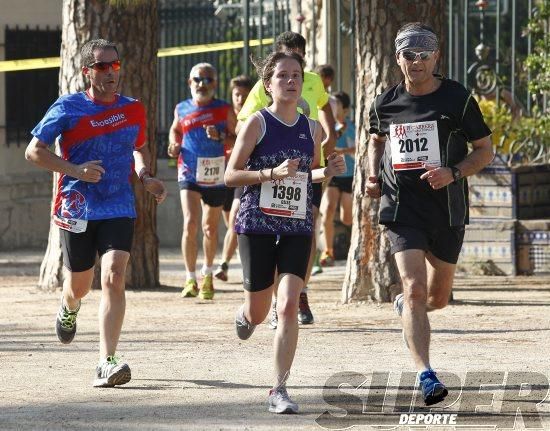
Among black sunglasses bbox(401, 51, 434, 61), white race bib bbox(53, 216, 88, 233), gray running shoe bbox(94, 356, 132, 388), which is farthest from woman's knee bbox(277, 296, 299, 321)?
white race bib bbox(53, 216, 88, 233)

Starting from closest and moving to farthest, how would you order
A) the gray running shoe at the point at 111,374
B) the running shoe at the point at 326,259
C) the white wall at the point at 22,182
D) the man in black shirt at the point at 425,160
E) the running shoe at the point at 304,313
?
the man in black shirt at the point at 425,160, the gray running shoe at the point at 111,374, the running shoe at the point at 304,313, the running shoe at the point at 326,259, the white wall at the point at 22,182

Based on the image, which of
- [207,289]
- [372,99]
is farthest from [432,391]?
[207,289]

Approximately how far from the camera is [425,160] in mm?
8039

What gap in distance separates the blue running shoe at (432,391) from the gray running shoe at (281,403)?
63 centimetres

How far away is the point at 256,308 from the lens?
26.4ft

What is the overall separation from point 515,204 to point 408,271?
297 inches

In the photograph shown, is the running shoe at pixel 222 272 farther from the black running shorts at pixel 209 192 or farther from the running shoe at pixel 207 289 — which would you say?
the running shoe at pixel 207 289

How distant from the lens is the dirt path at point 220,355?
295 inches

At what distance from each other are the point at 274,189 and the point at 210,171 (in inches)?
227

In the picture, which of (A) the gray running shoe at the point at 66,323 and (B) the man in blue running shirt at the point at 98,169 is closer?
(B) the man in blue running shirt at the point at 98,169

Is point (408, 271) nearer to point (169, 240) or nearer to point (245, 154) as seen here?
point (245, 154)

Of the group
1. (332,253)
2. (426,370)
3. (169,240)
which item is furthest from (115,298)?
(169,240)

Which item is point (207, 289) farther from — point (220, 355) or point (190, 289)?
point (220, 355)

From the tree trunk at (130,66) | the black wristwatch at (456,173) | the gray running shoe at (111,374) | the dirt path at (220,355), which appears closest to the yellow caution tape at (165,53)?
the tree trunk at (130,66)
